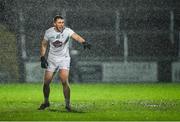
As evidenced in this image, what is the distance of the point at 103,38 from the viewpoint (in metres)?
36.3

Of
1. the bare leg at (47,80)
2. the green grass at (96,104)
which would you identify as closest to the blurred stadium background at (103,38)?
the green grass at (96,104)

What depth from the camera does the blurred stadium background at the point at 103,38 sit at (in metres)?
32.6

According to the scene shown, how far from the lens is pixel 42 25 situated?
37.4 meters

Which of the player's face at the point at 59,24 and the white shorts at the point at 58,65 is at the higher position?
the player's face at the point at 59,24

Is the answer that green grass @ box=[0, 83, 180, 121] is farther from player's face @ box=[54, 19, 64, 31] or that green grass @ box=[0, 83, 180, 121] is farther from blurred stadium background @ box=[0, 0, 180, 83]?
blurred stadium background @ box=[0, 0, 180, 83]

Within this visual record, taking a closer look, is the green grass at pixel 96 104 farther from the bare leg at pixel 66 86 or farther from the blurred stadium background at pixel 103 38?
the blurred stadium background at pixel 103 38

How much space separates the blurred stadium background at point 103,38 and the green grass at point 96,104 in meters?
4.04

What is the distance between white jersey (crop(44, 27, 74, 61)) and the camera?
17.2 metres

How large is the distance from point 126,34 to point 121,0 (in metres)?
2.98

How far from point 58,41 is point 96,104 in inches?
106

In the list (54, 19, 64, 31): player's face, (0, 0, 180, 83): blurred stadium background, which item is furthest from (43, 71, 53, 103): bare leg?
(0, 0, 180, 83): blurred stadium background

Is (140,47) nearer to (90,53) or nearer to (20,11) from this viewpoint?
(90,53)

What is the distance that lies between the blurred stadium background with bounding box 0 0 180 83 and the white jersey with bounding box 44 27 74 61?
14812 mm


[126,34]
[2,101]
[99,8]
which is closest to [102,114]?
[2,101]
